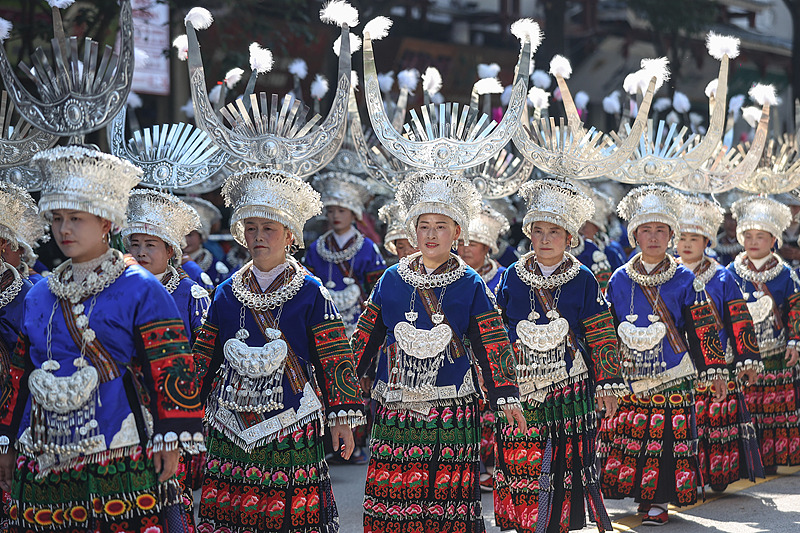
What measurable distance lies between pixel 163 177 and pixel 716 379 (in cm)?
352

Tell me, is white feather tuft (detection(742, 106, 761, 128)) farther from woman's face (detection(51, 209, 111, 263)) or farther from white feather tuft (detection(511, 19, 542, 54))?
woman's face (detection(51, 209, 111, 263))

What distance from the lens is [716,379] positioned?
6336 millimetres

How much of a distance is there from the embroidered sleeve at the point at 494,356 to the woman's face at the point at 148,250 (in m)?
1.85

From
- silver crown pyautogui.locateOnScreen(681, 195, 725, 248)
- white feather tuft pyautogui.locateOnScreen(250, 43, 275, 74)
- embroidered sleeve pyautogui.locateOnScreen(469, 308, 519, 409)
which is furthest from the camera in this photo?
silver crown pyautogui.locateOnScreen(681, 195, 725, 248)

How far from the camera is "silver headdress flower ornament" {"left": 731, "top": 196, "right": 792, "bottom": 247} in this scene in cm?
803

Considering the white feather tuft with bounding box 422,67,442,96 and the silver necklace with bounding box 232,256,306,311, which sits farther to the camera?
the white feather tuft with bounding box 422,67,442,96

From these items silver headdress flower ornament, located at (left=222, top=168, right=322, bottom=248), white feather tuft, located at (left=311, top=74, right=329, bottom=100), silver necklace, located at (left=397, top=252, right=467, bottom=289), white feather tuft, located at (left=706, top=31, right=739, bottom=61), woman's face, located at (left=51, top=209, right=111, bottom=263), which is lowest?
silver necklace, located at (left=397, top=252, right=467, bottom=289)

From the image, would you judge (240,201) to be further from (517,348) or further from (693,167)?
(693,167)

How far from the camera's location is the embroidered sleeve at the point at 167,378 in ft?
12.7

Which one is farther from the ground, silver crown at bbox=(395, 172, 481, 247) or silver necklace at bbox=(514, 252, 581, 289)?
silver crown at bbox=(395, 172, 481, 247)

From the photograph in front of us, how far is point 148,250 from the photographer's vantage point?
18.8 ft

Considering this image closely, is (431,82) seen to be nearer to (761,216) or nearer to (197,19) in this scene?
(197,19)

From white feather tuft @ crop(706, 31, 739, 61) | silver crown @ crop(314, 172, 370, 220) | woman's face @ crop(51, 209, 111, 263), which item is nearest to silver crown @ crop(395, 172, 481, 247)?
woman's face @ crop(51, 209, 111, 263)

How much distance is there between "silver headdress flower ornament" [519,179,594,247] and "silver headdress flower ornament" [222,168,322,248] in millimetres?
1433
